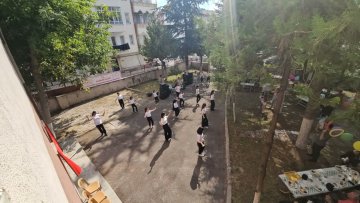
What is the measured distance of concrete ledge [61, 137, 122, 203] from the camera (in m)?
8.17

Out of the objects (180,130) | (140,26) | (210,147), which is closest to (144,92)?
(180,130)

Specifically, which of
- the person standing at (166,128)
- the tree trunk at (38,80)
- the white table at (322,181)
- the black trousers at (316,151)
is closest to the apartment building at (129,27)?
the tree trunk at (38,80)

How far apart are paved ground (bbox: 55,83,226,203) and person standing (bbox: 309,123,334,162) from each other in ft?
13.7

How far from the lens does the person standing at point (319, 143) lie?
9.02 meters

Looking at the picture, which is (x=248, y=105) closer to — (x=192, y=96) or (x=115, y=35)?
(x=192, y=96)

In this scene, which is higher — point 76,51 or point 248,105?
point 76,51

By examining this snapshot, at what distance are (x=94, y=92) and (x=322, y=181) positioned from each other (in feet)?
64.8

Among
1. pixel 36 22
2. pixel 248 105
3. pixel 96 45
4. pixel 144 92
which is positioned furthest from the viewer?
pixel 144 92

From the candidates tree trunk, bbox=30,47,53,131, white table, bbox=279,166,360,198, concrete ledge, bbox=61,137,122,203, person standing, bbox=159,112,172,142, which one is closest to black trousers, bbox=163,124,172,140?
person standing, bbox=159,112,172,142

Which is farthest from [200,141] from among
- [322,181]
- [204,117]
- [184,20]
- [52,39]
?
[184,20]

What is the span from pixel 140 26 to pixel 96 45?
2155 centimetres

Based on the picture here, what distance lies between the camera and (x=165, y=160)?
9.96 meters

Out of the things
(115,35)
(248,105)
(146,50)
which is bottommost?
(248,105)

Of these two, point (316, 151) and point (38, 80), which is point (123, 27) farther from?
point (316, 151)
